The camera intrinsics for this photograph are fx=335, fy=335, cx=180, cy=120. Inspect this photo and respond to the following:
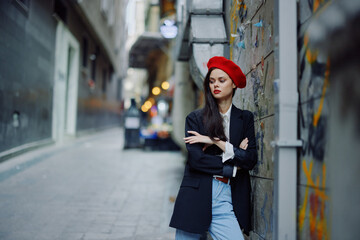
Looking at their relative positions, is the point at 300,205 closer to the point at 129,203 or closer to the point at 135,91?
the point at 129,203

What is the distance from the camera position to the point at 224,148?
2.46 meters

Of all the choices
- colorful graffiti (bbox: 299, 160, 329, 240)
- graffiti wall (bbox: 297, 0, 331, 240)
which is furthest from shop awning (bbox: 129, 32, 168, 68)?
colorful graffiti (bbox: 299, 160, 329, 240)

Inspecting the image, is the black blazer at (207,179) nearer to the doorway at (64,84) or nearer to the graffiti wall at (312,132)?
the graffiti wall at (312,132)

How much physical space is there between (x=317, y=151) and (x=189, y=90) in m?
7.09

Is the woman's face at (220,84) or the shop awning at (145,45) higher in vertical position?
the shop awning at (145,45)

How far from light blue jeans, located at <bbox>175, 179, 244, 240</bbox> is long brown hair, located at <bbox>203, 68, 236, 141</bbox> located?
1.17ft

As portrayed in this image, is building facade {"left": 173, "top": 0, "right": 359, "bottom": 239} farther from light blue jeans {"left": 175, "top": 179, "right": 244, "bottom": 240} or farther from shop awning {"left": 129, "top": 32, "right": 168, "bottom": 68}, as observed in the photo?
shop awning {"left": 129, "top": 32, "right": 168, "bottom": 68}

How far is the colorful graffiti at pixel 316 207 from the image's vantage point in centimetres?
187

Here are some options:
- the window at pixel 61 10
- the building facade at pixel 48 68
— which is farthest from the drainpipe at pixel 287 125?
the window at pixel 61 10

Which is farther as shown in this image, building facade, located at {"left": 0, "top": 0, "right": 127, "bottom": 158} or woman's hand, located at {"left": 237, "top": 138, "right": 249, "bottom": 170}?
building facade, located at {"left": 0, "top": 0, "right": 127, "bottom": 158}

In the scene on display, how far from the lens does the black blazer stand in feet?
8.03

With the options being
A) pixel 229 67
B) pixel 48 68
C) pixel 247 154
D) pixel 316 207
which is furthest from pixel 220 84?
pixel 48 68

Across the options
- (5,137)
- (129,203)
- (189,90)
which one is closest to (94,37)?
(189,90)

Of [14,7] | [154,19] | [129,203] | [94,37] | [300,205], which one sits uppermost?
[154,19]
